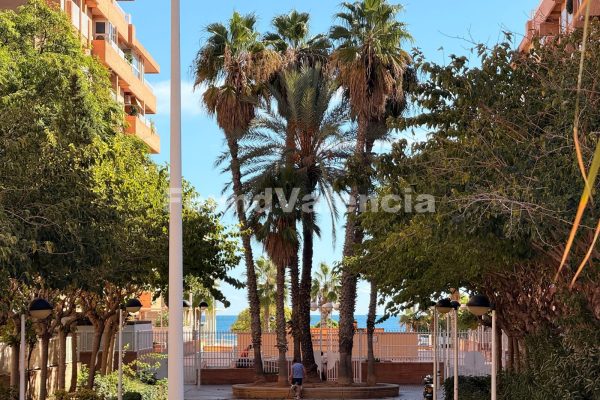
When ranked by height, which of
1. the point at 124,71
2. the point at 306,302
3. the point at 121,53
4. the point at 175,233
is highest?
the point at 121,53

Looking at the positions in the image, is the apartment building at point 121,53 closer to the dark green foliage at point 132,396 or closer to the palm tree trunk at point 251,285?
the palm tree trunk at point 251,285

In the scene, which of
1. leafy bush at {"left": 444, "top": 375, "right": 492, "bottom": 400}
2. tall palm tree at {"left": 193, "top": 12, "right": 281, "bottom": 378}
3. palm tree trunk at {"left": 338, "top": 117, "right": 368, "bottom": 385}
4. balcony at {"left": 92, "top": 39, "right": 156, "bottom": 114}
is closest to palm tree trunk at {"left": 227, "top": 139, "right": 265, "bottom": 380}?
tall palm tree at {"left": 193, "top": 12, "right": 281, "bottom": 378}

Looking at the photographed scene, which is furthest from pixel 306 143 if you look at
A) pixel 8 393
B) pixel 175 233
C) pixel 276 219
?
pixel 175 233

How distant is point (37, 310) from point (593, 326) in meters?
8.97

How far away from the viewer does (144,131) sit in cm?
6531

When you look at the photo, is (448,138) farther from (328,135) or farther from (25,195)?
(328,135)

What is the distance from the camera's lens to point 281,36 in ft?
155

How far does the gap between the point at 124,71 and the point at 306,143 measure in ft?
70.5

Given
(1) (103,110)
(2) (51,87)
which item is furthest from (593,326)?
(1) (103,110)

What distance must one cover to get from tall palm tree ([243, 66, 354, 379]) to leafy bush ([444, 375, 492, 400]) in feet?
46.3

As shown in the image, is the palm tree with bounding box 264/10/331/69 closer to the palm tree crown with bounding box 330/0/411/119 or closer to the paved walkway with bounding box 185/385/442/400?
the palm tree crown with bounding box 330/0/411/119

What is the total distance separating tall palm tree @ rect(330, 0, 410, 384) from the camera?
41812 millimetres

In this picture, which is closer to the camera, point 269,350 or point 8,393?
point 8,393

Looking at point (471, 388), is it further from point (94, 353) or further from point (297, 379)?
point (297, 379)
